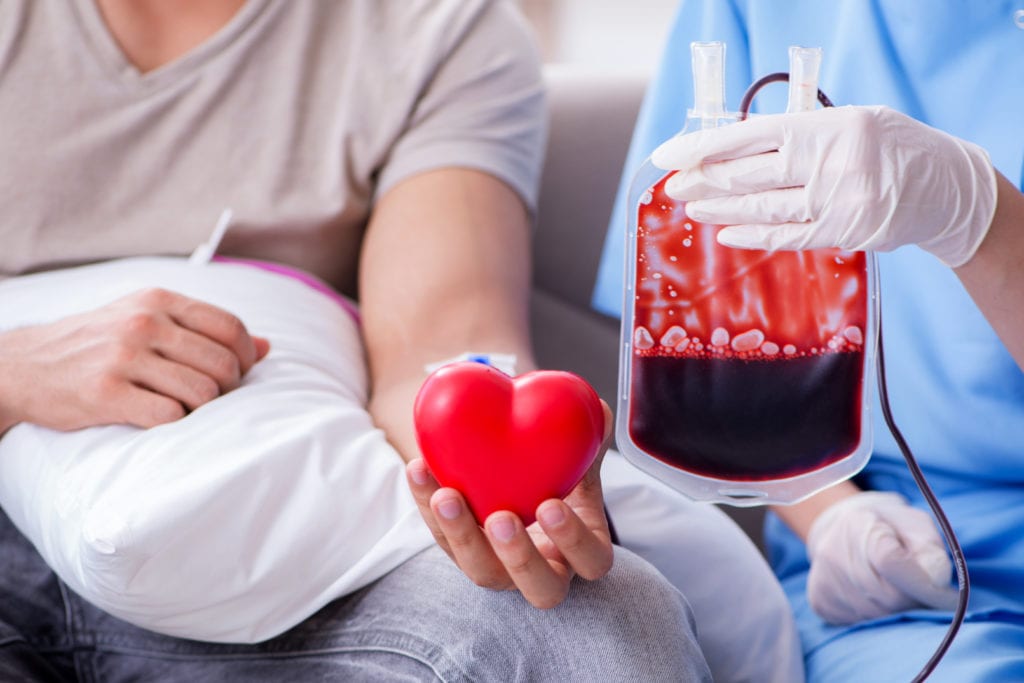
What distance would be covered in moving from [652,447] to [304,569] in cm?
26

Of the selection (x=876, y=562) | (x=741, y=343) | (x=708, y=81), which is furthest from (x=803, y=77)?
(x=876, y=562)

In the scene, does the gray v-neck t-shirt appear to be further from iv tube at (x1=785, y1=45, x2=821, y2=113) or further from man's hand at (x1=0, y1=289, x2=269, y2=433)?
iv tube at (x1=785, y1=45, x2=821, y2=113)

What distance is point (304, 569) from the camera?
2.43ft

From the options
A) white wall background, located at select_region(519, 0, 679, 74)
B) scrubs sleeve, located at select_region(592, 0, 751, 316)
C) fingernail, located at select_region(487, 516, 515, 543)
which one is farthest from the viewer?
white wall background, located at select_region(519, 0, 679, 74)

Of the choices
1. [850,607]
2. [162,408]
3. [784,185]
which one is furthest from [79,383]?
[850,607]

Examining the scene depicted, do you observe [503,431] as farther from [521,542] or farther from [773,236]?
[773,236]

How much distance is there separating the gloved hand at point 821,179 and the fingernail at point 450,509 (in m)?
0.24

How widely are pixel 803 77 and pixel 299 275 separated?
56 cm

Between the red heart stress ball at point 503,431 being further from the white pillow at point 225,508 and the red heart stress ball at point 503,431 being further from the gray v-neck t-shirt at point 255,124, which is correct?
the gray v-neck t-shirt at point 255,124

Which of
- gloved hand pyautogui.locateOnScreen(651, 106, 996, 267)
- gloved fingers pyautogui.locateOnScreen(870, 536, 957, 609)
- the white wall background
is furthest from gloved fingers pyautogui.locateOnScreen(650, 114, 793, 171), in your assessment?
the white wall background

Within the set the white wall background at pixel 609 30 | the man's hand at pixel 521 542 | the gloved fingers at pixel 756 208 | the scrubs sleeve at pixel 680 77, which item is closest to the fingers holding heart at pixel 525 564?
the man's hand at pixel 521 542

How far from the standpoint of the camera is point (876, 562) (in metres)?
0.90

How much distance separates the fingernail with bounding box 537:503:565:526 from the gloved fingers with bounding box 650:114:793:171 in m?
0.23

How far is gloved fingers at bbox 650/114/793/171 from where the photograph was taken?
0.66 meters
